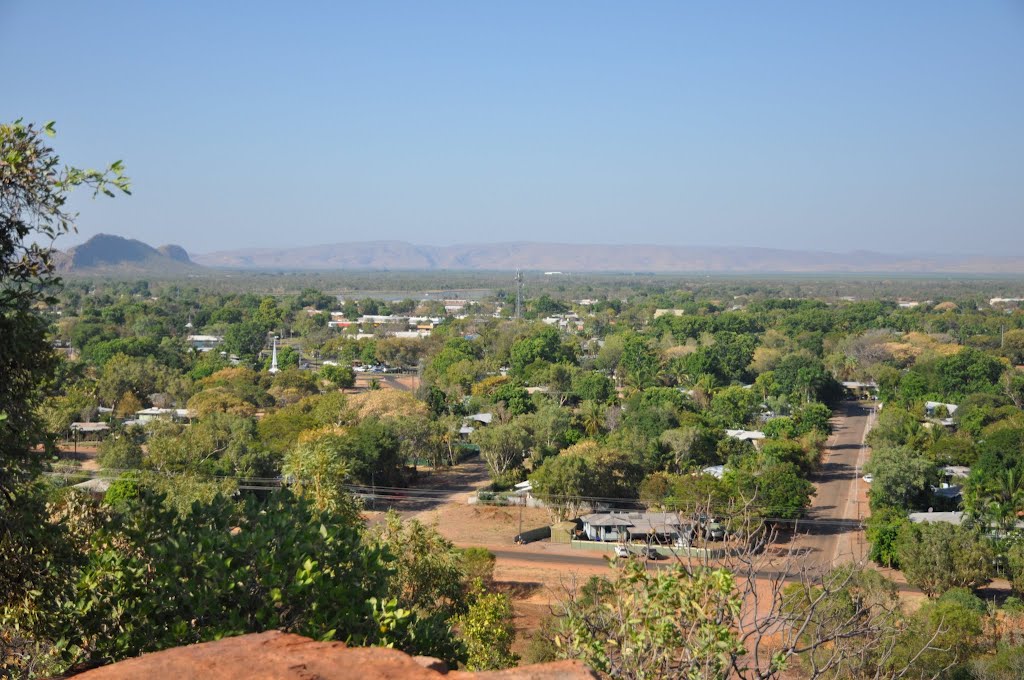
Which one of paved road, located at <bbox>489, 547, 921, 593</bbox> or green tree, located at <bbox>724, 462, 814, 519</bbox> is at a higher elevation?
green tree, located at <bbox>724, 462, 814, 519</bbox>

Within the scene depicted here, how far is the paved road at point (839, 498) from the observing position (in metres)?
23.3

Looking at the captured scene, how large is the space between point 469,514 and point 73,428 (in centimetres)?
1771

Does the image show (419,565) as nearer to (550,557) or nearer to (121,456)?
(550,557)

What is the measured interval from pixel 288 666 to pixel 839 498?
1057 inches

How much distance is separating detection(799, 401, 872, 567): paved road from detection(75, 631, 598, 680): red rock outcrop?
12.5 meters

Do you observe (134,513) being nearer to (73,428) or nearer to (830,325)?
(73,428)

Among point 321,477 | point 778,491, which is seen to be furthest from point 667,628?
point 778,491

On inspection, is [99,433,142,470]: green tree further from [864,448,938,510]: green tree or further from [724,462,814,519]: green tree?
[864,448,938,510]: green tree

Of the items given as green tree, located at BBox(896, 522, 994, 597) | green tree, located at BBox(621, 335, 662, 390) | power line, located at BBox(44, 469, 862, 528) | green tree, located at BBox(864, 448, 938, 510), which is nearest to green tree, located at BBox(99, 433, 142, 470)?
power line, located at BBox(44, 469, 862, 528)

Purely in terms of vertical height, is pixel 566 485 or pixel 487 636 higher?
pixel 487 636

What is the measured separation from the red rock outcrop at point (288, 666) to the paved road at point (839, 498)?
12.5 meters

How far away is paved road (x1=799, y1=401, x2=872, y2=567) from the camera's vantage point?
2331 cm

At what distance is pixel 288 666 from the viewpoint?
15.6 feet

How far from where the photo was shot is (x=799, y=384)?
150 feet
